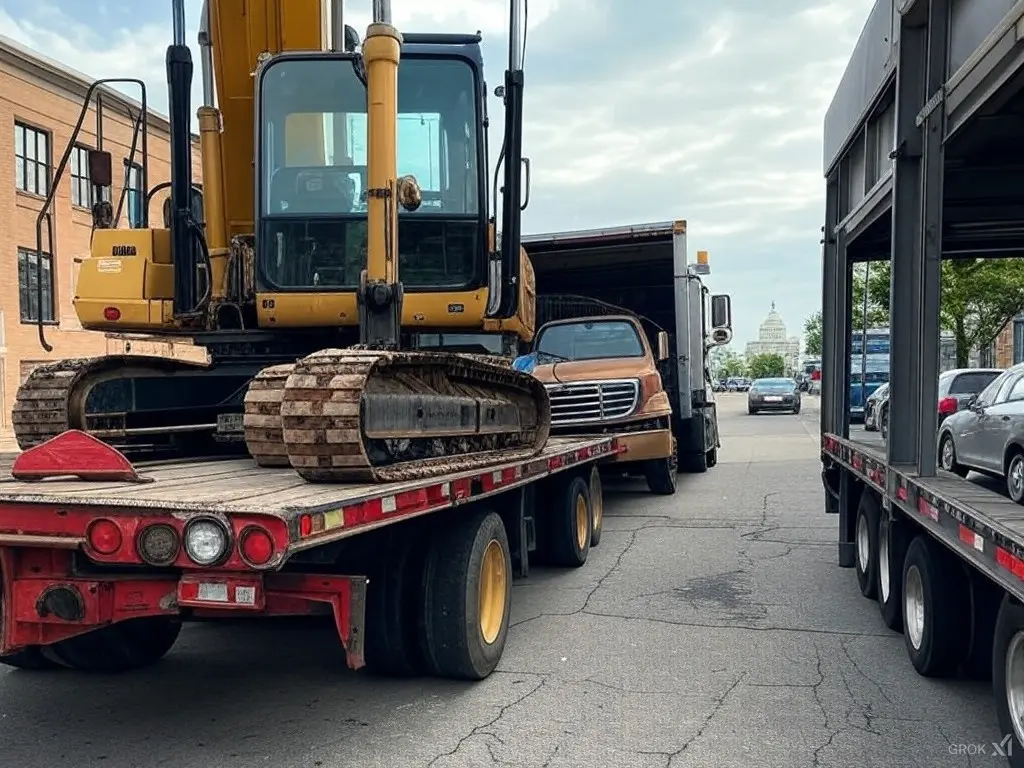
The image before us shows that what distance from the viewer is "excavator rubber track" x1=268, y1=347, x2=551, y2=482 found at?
4336mm

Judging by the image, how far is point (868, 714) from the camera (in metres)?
5.02

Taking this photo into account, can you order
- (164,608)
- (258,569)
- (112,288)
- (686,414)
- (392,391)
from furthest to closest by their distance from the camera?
(686,414)
(112,288)
(392,391)
(164,608)
(258,569)

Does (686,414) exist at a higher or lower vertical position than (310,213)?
lower

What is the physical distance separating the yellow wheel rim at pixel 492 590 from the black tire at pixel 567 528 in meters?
2.78

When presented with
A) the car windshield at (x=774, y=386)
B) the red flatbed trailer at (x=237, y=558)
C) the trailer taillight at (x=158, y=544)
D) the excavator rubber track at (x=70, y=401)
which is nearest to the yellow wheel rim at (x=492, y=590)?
the red flatbed trailer at (x=237, y=558)

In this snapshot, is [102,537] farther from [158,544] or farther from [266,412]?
[266,412]

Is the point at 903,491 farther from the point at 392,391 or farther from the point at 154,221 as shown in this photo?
the point at 154,221

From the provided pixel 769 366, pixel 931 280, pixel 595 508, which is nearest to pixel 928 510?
pixel 931 280

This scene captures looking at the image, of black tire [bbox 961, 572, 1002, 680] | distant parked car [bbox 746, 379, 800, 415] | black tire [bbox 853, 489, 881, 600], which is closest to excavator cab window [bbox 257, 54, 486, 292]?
black tire [bbox 853, 489, 881, 600]

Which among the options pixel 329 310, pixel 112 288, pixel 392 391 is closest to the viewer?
pixel 392 391

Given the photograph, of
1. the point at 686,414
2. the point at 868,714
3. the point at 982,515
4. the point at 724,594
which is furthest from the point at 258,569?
the point at 686,414

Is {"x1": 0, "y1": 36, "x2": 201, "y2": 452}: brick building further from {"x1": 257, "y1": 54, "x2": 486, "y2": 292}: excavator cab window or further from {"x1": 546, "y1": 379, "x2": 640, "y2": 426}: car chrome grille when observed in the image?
{"x1": 257, "y1": 54, "x2": 486, "y2": 292}: excavator cab window

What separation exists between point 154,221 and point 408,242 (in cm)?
412

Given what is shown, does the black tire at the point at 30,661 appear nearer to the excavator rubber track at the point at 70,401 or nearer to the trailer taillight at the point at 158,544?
the excavator rubber track at the point at 70,401
